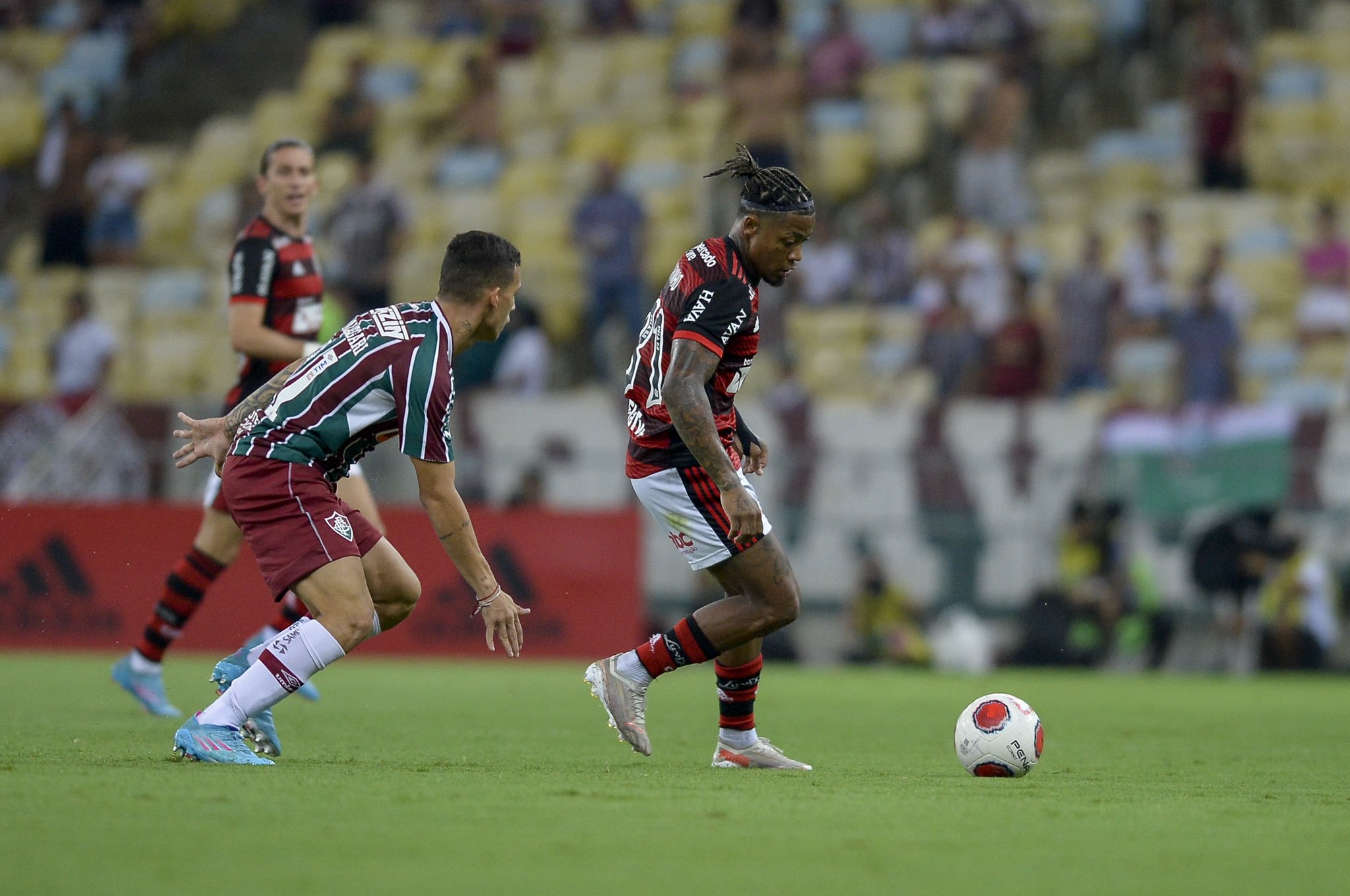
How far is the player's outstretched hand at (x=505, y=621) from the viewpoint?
6.53 meters

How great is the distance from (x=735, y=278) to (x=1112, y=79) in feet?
48.9

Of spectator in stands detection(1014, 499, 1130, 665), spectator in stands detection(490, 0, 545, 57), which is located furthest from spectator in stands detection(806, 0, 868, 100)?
spectator in stands detection(1014, 499, 1130, 665)

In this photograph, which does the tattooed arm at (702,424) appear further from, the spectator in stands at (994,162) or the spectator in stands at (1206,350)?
the spectator in stands at (994,162)

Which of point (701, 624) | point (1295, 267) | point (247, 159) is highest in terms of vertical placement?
point (247, 159)

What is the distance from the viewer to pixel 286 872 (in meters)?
4.38

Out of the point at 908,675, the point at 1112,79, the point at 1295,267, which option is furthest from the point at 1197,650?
the point at 1112,79

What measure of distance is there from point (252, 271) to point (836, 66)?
12254mm

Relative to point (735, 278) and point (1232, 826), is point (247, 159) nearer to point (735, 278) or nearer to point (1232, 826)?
point (735, 278)

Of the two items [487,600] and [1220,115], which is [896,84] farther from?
[487,600]

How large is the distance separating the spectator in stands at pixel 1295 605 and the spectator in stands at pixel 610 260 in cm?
655

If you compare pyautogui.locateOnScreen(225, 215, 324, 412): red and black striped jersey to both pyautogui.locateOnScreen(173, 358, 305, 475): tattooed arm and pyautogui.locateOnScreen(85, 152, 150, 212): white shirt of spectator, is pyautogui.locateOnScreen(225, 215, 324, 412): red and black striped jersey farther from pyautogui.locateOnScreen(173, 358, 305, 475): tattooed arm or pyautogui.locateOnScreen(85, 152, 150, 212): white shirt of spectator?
pyautogui.locateOnScreen(85, 152, 150, 212): white shirt of spectator

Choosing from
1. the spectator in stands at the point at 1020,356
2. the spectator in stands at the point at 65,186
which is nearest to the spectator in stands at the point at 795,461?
the spectator in stands at the point at 1020,356

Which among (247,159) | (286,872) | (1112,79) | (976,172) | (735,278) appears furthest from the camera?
(247,159)

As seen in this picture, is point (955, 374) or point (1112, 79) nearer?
point (955, 374)
